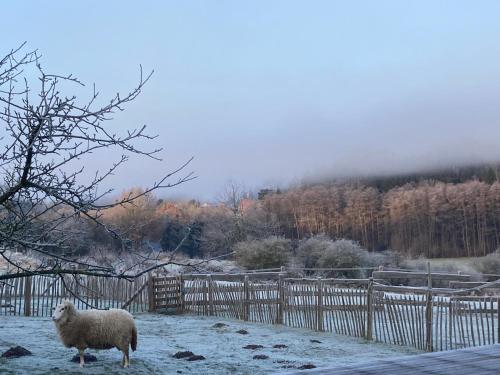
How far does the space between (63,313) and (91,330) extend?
51 cm

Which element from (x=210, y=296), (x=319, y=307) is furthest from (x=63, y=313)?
(x=210, y=296)

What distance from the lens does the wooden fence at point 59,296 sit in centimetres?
1867

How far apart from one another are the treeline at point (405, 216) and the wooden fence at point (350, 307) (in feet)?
94.8

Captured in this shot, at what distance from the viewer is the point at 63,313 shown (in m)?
9.59

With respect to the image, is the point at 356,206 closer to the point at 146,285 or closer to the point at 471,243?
the point at 471,243

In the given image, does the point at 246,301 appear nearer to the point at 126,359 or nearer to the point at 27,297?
the point at 27,297

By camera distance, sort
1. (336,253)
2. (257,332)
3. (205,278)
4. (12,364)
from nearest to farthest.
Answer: (12,364) → (257,332) → (205,278) → (336,253)

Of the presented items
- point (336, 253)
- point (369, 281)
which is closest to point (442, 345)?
point (369, 281)

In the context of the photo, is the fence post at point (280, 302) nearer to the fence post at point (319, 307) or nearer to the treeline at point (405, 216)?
the fence post at point (319, 307)

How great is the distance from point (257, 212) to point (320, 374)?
50.9 meters

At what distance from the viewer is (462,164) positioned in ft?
202

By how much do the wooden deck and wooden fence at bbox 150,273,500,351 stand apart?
30.5 ft

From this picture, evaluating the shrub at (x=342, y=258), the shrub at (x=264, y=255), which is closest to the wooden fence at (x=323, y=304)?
the shrub at (x=342, y=258)

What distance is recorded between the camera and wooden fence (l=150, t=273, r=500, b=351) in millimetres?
12414
